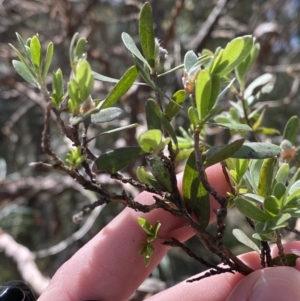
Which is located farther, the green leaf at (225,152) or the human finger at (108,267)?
the human finger at (108,267)

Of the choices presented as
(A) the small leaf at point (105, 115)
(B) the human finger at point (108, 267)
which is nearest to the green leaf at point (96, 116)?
(A) the small leaf at point (105, 115)

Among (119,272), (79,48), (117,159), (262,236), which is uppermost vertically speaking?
(79,48)

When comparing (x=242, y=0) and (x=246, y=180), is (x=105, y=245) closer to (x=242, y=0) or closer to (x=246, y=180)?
(x=246, y=180)

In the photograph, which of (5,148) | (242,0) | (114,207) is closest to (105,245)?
(114,207)

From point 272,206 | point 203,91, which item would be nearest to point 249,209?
point 272,206

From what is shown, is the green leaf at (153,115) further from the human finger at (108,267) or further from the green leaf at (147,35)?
the human finger at (108,267)

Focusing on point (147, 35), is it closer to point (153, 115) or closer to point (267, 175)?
point (153, 115)

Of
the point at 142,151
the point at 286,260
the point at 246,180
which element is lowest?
the point at 286,260
